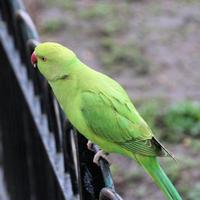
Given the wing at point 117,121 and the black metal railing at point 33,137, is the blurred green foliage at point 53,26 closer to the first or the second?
the black metal railing at point 33,137

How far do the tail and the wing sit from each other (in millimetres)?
34

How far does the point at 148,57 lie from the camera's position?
5.35 meters

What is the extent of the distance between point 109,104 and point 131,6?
4180 millimetres

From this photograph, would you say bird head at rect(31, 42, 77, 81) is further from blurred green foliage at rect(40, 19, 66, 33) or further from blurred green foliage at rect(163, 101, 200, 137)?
blurred green foliage at rect(40, 19, 66, 33)

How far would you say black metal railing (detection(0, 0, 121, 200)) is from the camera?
1725mm

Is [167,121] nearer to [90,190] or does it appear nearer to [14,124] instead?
[14,124]

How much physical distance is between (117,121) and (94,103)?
0.32ft

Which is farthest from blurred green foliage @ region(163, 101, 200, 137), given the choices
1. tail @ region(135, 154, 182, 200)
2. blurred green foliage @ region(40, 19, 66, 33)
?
tail @ region(135, 154, 182, 200)

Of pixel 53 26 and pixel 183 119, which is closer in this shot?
pixel 183 119

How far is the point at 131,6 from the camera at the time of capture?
626cm

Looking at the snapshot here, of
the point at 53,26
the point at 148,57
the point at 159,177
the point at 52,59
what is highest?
the point at 52,59

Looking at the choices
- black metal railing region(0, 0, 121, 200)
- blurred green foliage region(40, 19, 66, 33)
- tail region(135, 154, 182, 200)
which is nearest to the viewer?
black metal railing region(0, 0, 121, 200)

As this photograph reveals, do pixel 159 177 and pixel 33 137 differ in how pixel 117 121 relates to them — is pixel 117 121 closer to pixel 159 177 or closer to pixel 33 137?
pixel 159 177

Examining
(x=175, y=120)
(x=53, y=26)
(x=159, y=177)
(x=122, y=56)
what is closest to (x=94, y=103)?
(x=159, y=177)
